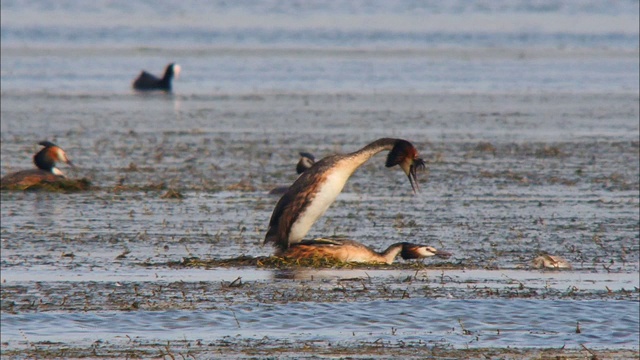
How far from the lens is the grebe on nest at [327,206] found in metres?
10.6

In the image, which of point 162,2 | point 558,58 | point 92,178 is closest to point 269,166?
point 92,178

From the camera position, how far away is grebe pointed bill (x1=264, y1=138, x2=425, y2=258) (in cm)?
1057

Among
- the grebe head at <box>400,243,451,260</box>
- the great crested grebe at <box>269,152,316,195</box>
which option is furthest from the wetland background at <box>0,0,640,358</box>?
the great crested grebe at <box>269,152,316,195</box>

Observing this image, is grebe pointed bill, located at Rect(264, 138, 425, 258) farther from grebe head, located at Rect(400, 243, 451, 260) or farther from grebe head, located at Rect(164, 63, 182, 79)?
grebe head, located at Rect(164, 63, 182, 79)

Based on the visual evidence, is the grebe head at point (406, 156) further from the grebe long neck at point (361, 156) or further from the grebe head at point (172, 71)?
the grebe head at point (172, 71)

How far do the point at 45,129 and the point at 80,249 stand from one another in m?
11.3

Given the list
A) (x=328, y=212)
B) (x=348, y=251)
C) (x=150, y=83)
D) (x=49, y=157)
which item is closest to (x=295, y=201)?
(x=348, y=251)

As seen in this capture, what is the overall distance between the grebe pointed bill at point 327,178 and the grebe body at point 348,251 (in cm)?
19

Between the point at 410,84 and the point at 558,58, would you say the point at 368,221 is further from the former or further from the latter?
the point at 558,58

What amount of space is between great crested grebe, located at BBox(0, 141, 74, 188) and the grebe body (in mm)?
5951

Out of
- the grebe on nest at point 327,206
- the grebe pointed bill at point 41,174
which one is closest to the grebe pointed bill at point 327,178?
the grebe on nest at point 327,206

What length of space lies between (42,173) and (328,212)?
4.07 m

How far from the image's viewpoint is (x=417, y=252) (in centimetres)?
1116

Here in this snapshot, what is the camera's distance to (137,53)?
143 ft
